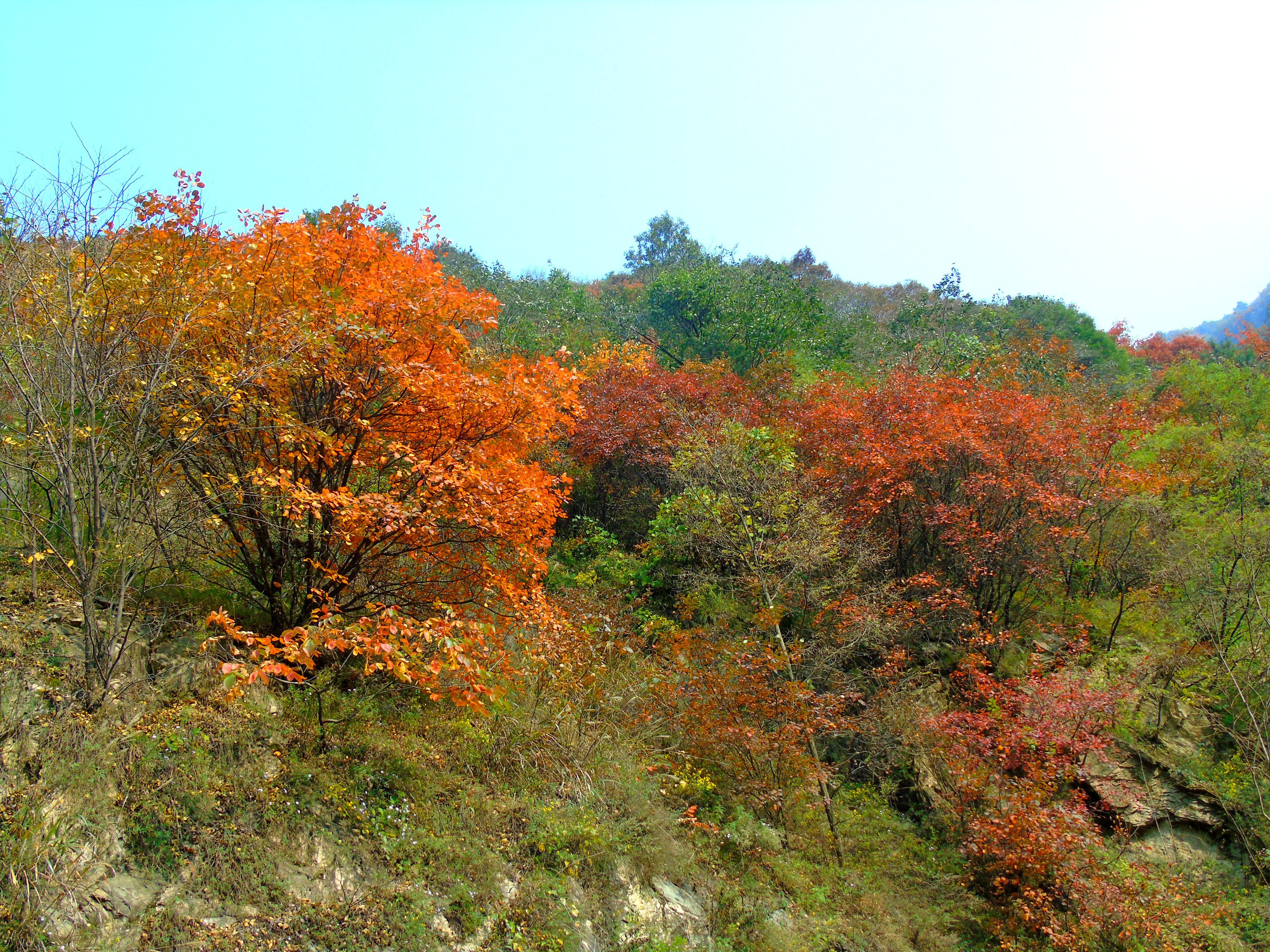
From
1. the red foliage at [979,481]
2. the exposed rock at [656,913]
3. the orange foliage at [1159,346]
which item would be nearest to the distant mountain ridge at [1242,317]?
the orange foliage at [1159,346]

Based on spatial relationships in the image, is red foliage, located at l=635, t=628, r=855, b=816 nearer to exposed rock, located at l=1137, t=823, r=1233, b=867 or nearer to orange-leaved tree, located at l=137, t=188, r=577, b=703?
orange-leaved tree, located at l=137, t=188, r=577, b=703

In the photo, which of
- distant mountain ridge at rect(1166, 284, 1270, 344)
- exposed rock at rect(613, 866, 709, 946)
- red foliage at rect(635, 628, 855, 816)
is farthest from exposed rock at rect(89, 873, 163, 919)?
distant mountain ridge at rect(1166, 284, 1270, 344)

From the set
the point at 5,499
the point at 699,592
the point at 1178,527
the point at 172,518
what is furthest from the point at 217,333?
the point at 1178,527

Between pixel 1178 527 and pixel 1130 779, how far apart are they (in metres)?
5.02

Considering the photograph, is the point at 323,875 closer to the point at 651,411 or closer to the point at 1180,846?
the point at 1180,846

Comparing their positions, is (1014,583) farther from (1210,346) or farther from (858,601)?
(1210,346)

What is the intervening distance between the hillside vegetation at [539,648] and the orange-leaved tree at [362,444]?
6 centimetres

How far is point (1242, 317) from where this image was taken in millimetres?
47594

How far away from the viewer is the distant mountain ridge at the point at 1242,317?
50.6 m

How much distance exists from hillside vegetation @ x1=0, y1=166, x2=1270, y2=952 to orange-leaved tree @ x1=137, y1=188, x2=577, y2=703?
55 millimetres

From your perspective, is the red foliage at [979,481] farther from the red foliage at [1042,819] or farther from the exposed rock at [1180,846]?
the exposed rock at [1180,846]

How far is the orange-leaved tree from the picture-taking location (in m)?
5.91

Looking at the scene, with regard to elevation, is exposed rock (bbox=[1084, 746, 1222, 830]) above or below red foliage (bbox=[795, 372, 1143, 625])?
below

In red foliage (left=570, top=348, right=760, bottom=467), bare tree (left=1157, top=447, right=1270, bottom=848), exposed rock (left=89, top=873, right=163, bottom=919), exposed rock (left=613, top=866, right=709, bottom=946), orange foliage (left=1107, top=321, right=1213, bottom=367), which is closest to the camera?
exposed rock (left=89, top=873, right=163, bottom=919)
